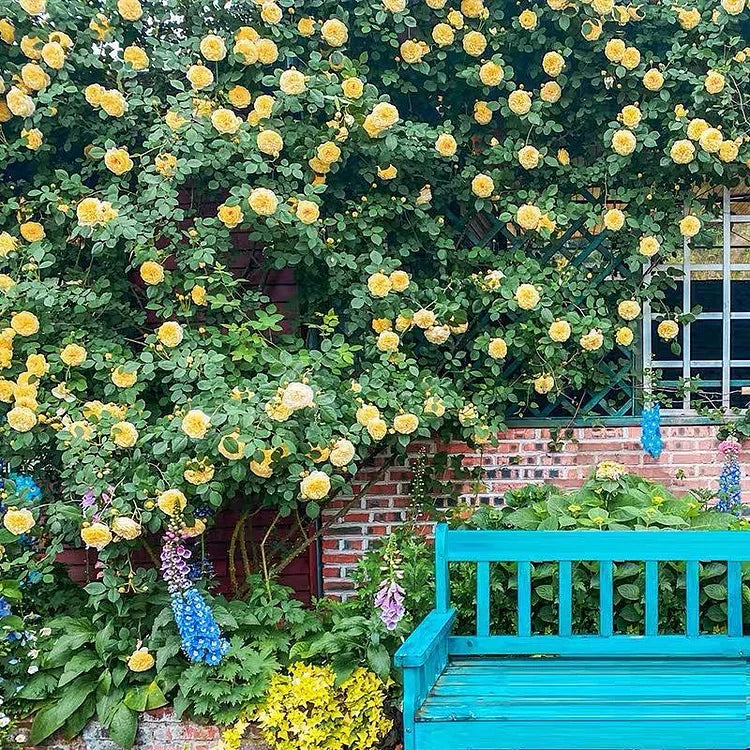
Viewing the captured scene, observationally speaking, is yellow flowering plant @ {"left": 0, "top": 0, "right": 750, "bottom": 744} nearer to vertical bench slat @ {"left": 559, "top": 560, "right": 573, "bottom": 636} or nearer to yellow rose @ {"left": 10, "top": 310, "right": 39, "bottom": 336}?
yellow rose @ {"left": 10, "top": 310, "right": 39, "bottom": 336}

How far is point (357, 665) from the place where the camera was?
118 inches

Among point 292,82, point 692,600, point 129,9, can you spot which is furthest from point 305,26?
point 692,600

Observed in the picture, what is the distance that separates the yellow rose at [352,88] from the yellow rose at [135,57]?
0.86m

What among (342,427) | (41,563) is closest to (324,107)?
(342,427)

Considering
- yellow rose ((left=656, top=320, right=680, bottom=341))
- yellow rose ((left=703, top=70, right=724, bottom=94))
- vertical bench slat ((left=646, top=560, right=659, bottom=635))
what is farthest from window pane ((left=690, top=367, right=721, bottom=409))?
yellow rose ((left=703, top=70, right=724, bottom=94))

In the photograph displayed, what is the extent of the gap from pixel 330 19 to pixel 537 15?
3.08 ft

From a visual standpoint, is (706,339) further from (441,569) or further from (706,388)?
(441,569)

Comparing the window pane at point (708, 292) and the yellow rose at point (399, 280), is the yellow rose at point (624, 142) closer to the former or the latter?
the window pane at point (708, 292)

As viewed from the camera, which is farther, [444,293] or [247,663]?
[444,293]

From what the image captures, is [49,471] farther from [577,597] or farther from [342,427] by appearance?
[577,597]

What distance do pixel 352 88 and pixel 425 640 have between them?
7.28ft

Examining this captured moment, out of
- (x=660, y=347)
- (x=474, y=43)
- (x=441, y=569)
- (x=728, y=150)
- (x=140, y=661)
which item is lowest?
(x=140, y=661)

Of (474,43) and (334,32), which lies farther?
(474,43)

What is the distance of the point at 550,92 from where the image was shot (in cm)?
351
